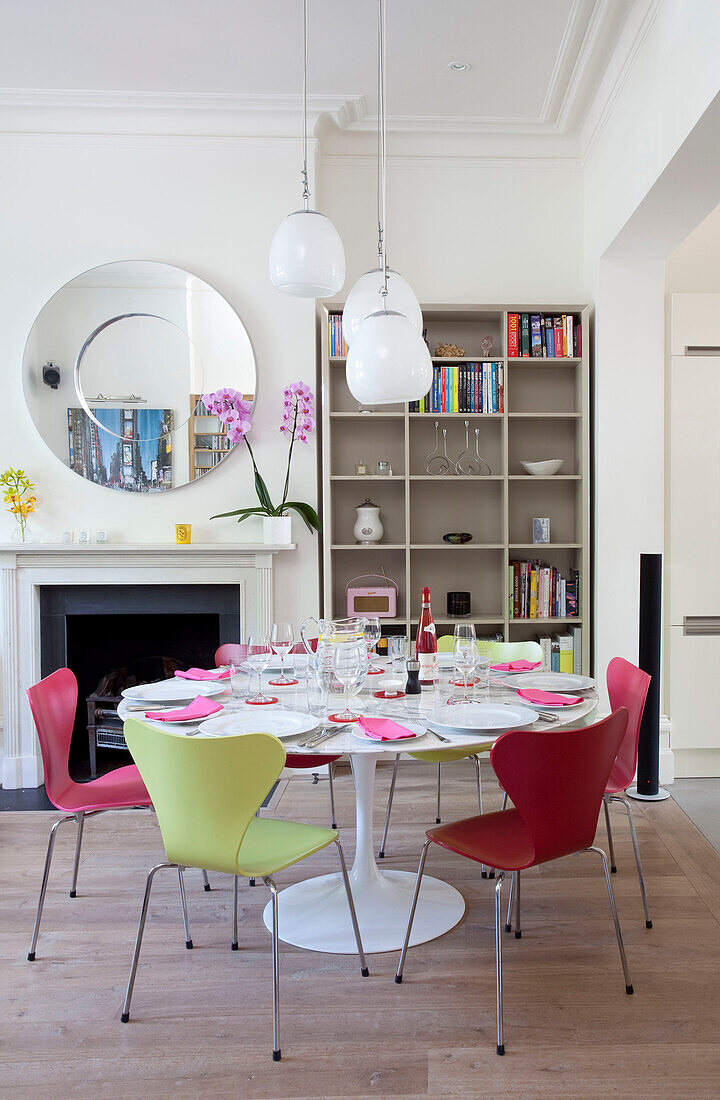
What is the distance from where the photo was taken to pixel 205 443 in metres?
4.23

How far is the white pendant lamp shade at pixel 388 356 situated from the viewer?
236cm

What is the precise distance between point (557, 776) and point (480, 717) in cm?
32

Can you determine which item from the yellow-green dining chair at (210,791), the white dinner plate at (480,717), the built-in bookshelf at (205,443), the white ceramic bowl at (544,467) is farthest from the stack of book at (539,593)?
the yellow-green dining chair at (210,791)

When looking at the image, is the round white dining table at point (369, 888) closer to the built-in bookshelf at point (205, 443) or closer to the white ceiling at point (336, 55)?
the built-in bookshelf at point (205, 443)

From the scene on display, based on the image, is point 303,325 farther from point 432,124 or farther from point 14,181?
point 14,181

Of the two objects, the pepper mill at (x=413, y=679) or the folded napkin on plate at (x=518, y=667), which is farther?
the folded napkin on plate at (x=518, y=667)

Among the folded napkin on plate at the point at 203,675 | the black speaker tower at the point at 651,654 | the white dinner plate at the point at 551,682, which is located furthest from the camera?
the black speaker tower at the point at 651,654

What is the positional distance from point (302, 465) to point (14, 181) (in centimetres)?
204

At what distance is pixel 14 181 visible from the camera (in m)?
4.19

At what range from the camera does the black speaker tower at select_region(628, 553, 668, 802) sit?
367cm

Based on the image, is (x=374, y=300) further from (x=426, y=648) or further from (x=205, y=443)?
(x=205, y=443)

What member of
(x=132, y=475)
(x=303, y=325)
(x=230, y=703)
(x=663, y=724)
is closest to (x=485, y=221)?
(x=303, y=325)

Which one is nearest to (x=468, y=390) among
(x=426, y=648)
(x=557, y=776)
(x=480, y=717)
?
(x=426, y=648)

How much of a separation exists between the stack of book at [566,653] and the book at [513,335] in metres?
1.47
